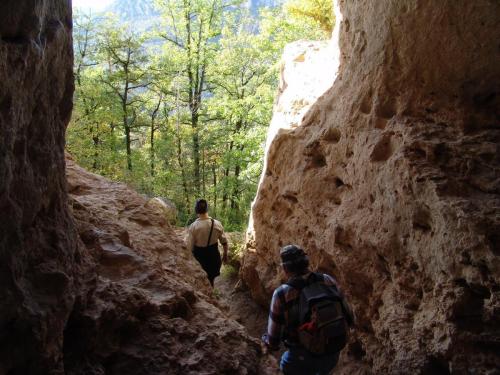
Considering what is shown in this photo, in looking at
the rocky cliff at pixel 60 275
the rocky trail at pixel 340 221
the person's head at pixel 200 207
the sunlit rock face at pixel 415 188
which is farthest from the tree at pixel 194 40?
the rocky cliff at pixel 60 275

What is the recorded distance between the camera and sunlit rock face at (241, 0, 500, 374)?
395cm

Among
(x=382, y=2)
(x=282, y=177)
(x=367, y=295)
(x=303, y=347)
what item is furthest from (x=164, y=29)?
(x=303, y=347)

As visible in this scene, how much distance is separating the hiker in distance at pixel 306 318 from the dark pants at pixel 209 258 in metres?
3.46

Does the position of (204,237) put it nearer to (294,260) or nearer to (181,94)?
(294,260)

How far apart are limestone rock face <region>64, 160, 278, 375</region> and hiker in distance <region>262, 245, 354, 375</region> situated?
451 millimetres

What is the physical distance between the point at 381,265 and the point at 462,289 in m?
1.46

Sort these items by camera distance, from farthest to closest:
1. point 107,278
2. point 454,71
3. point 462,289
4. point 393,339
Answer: point 454,71
point 393,339
point 107,278
point 462,289

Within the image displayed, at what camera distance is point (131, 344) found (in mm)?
3643

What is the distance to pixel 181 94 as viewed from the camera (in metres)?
22.4

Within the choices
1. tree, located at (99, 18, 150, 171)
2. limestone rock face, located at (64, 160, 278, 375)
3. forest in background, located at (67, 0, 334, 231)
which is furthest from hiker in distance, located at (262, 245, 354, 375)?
tree, located at (99, 18, 150, 171)

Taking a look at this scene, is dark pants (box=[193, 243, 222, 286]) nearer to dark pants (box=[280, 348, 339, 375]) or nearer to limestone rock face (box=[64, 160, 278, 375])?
limestone rock face (box=[64, 160, 278, 375])

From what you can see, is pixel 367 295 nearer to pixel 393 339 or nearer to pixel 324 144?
pixel 393 339

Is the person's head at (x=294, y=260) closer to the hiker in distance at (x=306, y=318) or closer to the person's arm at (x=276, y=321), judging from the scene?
the hiker in distance at (x=306, y=318)

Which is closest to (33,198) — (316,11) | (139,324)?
(139,324)
